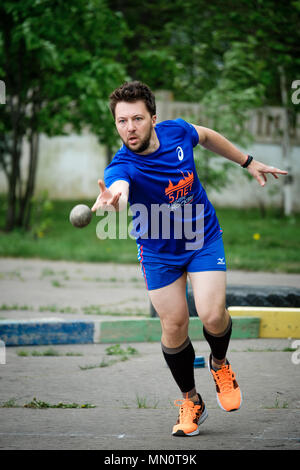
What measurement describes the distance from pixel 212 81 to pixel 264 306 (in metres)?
11.3

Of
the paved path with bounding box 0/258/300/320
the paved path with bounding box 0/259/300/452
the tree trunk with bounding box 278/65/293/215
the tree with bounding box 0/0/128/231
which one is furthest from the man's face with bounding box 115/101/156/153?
the tree trunk with bounding box 278/65/293/215

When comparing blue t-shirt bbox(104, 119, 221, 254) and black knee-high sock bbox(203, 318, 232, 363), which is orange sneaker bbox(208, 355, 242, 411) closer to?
black knee-high sock bbox(203, 318, 232, 363)

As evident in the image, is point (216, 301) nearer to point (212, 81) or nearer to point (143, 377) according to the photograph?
point (143, 377)

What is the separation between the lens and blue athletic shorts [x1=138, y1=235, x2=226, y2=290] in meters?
4.11

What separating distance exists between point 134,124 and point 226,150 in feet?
3.02

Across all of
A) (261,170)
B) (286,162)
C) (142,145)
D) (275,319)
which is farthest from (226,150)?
(286,162)

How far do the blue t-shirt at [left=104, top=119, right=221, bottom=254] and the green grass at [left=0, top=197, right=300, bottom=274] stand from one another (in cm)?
580

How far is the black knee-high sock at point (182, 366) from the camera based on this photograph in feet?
13.7

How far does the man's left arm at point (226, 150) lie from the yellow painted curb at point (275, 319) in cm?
218

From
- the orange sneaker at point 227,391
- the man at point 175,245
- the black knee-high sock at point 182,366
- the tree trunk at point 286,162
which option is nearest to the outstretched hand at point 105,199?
the man at point 175,245

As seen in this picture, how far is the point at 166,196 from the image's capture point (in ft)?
13.4

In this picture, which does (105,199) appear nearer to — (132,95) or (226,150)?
(132,95)

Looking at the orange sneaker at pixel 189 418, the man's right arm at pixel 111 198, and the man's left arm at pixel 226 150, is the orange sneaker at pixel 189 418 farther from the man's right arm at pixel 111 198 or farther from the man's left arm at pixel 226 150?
the man's left arm at pixel 226 150

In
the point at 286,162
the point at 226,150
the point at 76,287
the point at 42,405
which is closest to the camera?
the point at 42,405
